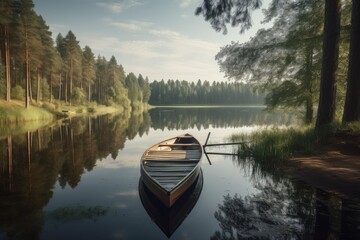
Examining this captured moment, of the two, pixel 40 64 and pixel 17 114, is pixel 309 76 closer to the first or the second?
pixel 17 114

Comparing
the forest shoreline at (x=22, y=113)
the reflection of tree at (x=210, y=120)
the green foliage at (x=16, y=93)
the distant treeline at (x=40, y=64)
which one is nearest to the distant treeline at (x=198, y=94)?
the distant treeline at (x=40, y=64)

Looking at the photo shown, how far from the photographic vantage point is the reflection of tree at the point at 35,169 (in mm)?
6434

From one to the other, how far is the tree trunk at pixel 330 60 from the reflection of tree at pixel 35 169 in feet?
39.3

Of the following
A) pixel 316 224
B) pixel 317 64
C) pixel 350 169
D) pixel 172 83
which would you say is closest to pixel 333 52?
pixel 317 64

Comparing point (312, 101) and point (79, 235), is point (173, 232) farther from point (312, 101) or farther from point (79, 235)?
point (312, 101)

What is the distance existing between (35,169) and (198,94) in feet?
495

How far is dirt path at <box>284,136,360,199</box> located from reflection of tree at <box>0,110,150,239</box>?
24.9 feet

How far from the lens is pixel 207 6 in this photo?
11.3 metres

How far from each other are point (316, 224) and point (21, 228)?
7.34 meters

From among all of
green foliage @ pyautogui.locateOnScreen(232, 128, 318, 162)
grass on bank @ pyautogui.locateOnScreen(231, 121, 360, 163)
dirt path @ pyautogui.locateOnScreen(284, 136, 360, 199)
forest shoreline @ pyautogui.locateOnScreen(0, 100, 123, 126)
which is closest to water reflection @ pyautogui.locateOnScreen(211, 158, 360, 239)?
dirt path @ pyautogui.locateOnScreen(284, 136, 360, 199)

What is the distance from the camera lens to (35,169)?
11273mm

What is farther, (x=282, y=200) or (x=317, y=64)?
(x=317, y=64)

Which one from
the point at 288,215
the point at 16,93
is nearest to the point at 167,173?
the point at 288,215

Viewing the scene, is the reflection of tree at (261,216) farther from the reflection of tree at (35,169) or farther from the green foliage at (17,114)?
the green foliage at (17,114)
